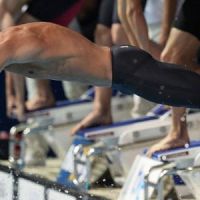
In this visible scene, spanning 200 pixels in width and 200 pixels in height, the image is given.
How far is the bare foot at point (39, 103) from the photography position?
4.04 m

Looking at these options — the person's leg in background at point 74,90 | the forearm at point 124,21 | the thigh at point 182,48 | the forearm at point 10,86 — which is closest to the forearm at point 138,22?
the forearm at point 124,21

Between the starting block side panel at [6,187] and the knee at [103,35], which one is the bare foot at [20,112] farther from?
the starting block side panel at [6,187]

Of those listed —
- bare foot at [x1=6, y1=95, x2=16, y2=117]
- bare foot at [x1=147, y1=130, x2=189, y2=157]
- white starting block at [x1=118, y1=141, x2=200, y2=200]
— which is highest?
bare foot at [x1=147, y1=130, x2=189, y2=157]

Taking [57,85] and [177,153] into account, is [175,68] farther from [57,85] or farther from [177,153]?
[57,85]

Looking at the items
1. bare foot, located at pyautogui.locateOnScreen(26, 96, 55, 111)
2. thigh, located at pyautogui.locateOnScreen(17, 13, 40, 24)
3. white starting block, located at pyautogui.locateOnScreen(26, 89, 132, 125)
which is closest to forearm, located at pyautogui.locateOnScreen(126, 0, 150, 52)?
thigh, located at pyautogui.locateOnScreen(17, 13, 40, 24)

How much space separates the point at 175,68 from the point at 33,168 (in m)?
1.74

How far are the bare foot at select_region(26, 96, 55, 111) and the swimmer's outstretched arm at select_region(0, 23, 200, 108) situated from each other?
175 cm

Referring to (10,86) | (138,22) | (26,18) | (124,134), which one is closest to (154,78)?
(138,22)

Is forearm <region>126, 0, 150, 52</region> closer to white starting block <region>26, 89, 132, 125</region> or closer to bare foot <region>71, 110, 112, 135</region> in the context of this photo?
bare foot <region>71, 110, 112, 135</region>

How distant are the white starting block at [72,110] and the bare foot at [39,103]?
3cm

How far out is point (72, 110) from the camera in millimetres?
3990

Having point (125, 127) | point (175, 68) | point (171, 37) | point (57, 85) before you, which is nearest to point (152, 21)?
point (125, 127)

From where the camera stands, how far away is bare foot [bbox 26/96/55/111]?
4.04 meters

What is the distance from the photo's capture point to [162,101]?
90.4 inches
